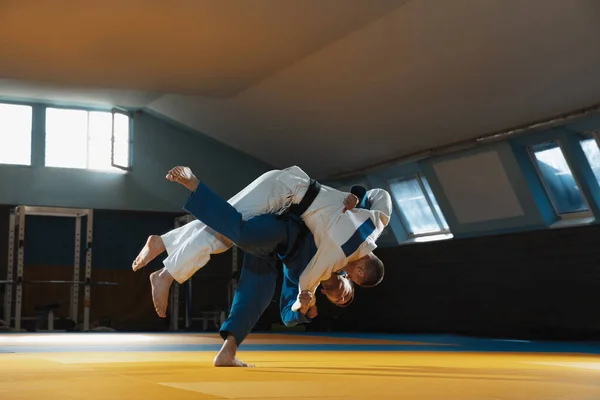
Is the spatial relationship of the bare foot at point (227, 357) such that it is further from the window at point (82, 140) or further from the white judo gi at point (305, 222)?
the window at point (82, 140)

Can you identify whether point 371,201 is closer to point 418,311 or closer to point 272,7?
point 272,7

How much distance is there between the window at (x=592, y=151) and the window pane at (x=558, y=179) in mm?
273

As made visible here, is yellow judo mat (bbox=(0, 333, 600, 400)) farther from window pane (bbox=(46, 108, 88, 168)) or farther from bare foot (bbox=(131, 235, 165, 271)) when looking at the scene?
window pane (bbox=(46, 108, 88, 168))

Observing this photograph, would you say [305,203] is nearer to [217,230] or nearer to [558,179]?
[217,230]

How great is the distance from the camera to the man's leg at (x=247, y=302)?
3547 mm

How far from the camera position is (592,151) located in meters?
9.08

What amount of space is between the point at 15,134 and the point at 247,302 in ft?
32.5

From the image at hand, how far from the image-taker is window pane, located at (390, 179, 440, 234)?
11758mm

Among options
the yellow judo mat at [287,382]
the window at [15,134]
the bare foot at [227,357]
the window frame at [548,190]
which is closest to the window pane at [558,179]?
the window frame at [548,190]

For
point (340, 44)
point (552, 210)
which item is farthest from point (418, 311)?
point (340, 44)

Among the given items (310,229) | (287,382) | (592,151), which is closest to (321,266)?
(310,229)

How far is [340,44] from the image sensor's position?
28.1 ft

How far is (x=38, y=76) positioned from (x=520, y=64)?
5676 millimetres

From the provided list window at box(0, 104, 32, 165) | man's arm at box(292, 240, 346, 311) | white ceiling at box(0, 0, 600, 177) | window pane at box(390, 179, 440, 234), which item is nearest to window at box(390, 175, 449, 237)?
window pane at box(390, 179, 440, 234)
